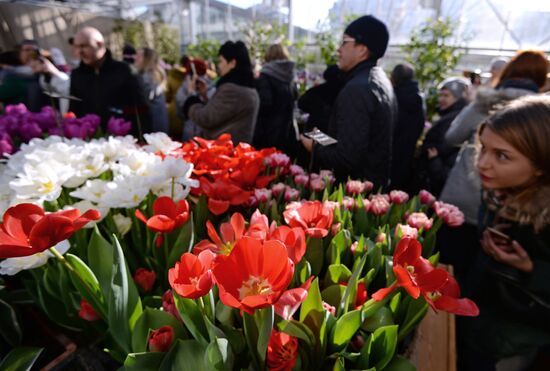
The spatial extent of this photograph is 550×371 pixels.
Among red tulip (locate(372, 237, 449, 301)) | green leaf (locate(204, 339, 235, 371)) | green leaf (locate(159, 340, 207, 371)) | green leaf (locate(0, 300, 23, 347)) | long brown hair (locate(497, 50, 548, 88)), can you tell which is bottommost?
green leaf (locate(0, 300, 23, 347))

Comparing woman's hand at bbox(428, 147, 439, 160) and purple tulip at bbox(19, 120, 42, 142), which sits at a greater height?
purple tulip at bbox(19, 120, 42, 142)

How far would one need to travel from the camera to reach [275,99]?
252 cm

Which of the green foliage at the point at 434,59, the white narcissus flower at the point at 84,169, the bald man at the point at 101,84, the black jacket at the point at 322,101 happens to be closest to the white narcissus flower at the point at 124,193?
the white narcissus flower at the point at 84,169

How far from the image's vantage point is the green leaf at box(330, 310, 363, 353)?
1.47ft

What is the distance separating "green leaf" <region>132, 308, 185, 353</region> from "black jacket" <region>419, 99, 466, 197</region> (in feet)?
6.90

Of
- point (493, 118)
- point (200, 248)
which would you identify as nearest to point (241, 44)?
point (493, 118)

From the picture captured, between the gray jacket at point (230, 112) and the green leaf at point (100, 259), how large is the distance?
1.55m

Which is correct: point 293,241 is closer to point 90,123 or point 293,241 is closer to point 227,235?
point 227,235

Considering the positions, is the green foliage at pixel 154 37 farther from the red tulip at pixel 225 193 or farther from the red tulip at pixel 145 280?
the red tulip at pixel 145 280

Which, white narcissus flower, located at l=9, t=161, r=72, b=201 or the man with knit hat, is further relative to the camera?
the man with knit hat

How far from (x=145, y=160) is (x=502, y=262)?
0.92 metres

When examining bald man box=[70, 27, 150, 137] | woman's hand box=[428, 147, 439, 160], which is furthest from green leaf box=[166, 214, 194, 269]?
woman's hand box=[428, 147, 439, 160]

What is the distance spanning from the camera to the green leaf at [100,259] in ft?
1.84

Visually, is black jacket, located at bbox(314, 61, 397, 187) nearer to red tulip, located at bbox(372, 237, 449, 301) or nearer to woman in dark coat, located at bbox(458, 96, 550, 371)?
woman in dark coat, located at bbox(458, 96, 550, 371)
